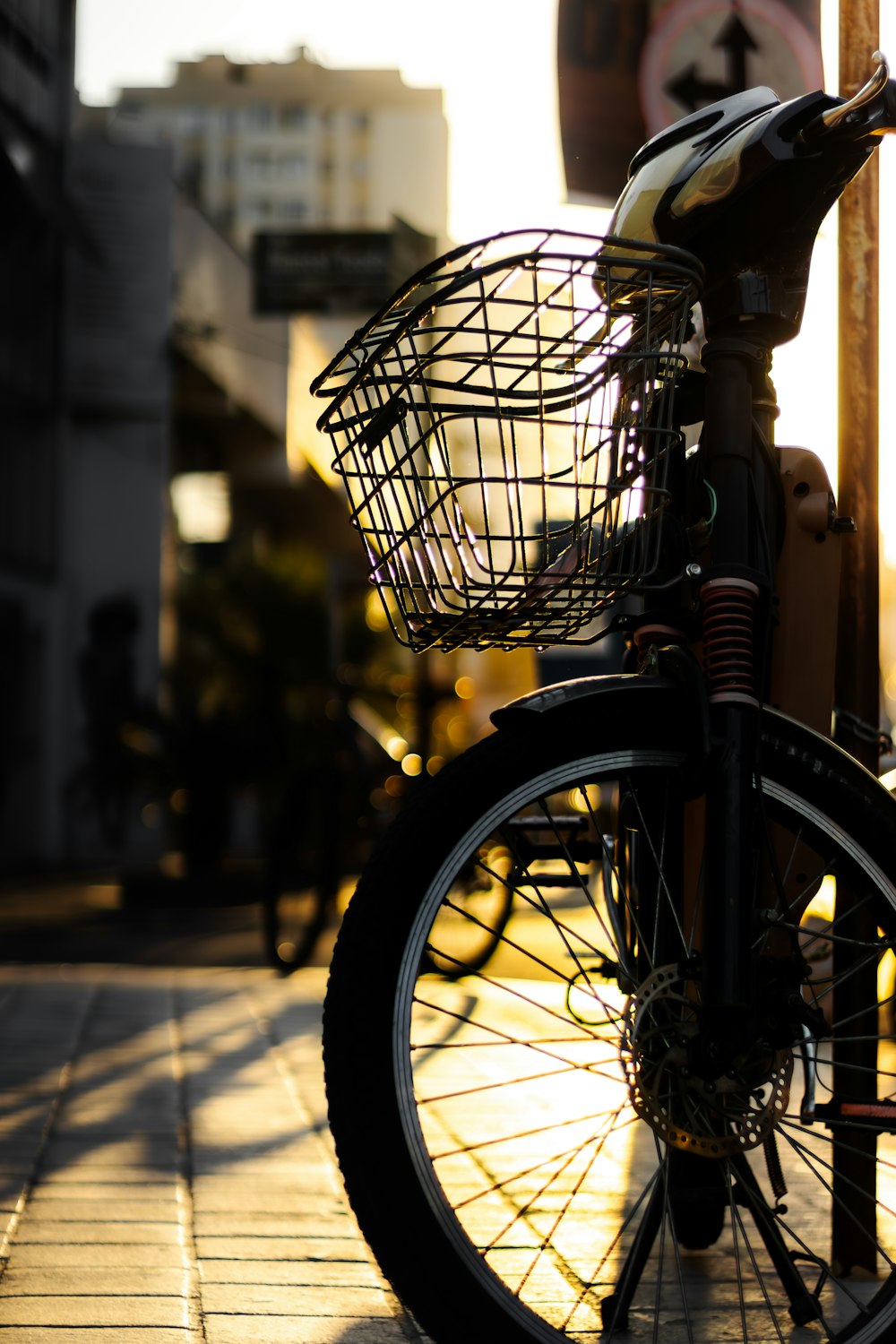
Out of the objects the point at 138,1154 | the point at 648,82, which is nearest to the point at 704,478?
the point at 648,82

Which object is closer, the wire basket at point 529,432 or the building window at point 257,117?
the wire basket at point 529,432

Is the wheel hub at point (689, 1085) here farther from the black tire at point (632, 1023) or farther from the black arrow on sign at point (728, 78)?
the black arrow on sign at point (728, 78)

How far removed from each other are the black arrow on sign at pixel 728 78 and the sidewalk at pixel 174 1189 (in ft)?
7.82

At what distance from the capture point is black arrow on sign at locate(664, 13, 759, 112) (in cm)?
358

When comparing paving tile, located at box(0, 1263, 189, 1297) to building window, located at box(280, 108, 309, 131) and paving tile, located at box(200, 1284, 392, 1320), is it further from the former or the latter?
building window, located at box(280, 108, 309, 131)

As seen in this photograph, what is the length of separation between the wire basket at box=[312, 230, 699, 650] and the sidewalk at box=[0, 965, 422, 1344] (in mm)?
1115

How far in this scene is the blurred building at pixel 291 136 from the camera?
9031 centimetres

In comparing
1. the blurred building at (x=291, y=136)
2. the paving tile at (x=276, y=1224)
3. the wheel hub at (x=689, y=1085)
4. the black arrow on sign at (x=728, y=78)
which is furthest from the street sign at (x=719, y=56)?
the blurred building at (x=291, y=136)

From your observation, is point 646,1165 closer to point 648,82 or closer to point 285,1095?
point 285,1095

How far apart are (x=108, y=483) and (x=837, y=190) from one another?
20.3 m

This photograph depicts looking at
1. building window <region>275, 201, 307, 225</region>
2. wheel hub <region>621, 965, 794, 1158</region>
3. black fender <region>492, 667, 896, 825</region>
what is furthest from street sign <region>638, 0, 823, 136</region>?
building window <region>275, 201, 307, 225</region>

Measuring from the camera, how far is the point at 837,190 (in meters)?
2.32

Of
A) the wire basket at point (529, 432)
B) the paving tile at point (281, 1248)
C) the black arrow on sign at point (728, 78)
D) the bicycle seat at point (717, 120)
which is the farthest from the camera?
the black arrow on sign at point (728, 78)

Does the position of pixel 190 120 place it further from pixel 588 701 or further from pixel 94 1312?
pixel 588 701
